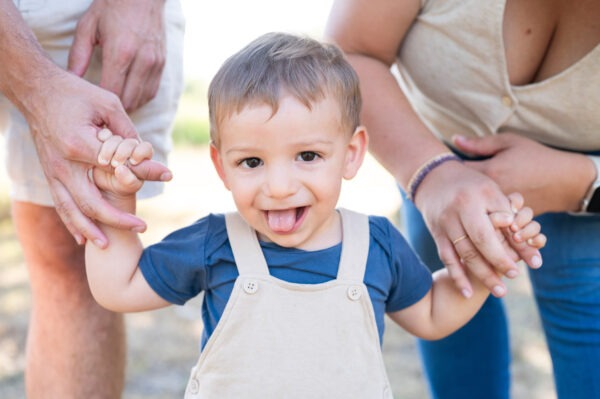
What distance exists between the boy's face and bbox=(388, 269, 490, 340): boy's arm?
344 mm

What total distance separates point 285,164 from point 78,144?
45 centimetres

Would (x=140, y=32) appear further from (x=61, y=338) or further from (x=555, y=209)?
(x=555, y=209)

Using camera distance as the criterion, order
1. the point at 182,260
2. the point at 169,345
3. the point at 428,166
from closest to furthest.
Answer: the point at 182,260, the point at 428,166, the point at 169,345

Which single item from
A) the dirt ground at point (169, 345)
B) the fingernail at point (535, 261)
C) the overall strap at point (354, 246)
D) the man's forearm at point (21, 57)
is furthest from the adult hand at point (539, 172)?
the dirt ground at point (169, 345)

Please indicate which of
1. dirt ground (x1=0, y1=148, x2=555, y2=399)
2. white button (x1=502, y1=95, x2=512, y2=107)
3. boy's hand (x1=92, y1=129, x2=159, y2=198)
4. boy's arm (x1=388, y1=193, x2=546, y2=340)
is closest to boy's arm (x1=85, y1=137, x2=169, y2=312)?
boy's hand (x1=92, y1=129, x2=159, y2=198)

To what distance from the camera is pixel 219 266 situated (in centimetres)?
174

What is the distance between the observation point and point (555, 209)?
204 centimetres

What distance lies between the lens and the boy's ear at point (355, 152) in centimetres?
181

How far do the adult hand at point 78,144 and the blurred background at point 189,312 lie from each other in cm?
33

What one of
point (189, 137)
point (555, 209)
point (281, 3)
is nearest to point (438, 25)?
point (555, 209)

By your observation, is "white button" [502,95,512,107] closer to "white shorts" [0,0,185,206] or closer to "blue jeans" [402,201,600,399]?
"blue jeans" [402,201,600,399]

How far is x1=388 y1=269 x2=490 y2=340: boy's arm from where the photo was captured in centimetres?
189

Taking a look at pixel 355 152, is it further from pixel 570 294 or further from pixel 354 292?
pixel 570 294

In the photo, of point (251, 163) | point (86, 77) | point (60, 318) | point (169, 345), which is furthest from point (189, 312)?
point (251, 163)
